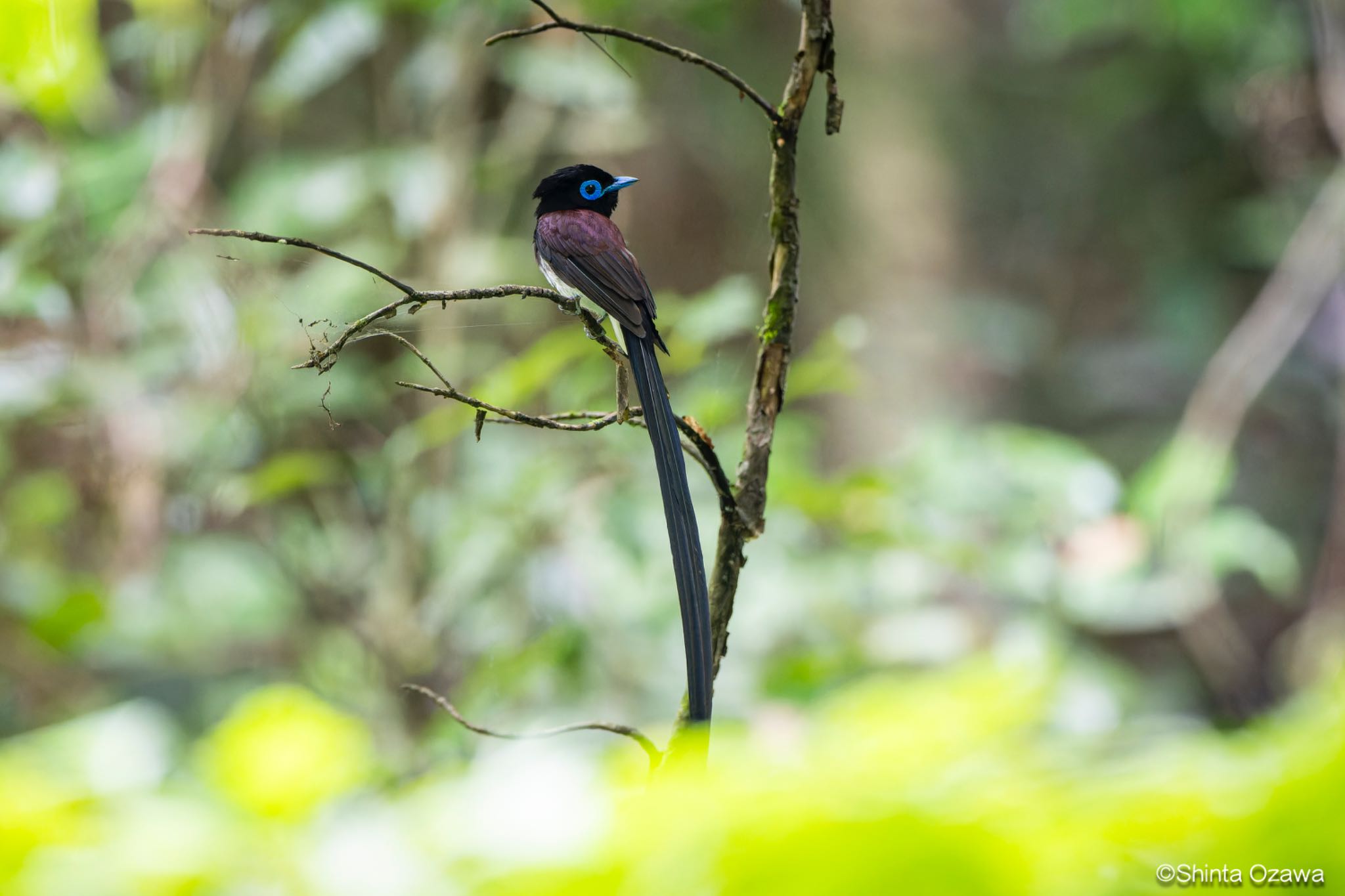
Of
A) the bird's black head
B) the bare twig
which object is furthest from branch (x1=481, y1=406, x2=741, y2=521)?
the bird's black head

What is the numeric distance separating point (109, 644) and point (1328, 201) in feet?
11.3

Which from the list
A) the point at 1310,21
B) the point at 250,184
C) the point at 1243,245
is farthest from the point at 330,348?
the point at 1243,245

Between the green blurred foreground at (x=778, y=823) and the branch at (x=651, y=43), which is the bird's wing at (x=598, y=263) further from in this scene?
the green blurred foreground at (x=778, y=823)

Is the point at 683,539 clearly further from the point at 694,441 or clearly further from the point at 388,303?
the point at 388,303

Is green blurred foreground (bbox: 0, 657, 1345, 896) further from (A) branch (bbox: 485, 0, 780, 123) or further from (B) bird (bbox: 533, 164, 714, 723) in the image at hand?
(A) branch (bbox: 485, 0, 780, 123)

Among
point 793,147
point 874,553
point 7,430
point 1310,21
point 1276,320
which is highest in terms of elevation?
point 1310,21

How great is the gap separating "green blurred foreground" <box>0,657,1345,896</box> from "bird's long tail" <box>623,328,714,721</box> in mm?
43

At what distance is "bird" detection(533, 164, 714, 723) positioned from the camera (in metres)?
0.47

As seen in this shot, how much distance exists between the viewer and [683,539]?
48cm

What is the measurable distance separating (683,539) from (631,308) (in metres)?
0.15

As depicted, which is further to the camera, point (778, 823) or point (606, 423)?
point (606, 423)

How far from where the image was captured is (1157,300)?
138 inches

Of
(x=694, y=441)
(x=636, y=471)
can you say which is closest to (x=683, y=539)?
(x=694, y=441)

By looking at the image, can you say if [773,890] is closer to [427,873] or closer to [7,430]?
[427,873]
